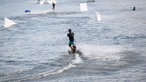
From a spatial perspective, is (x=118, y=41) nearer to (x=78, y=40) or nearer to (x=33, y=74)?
(x=78, y=40)

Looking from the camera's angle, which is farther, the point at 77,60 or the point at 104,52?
the point at 104,52

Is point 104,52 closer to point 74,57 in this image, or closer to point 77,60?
point 74,57

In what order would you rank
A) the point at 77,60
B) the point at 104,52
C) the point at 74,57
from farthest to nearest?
the point at 104,52, the point at 74,57, the point at 77,60

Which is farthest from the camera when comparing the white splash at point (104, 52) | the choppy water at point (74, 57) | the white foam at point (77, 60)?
the white splash at point (104, 52)

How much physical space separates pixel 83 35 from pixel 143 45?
40.5ft

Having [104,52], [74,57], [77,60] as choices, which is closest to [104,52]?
[104,52]

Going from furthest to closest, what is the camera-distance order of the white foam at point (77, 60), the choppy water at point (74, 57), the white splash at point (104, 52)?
the white splash at point (104, 52) < the white foam at point (77, 60) < the choppy water at point (74, 57)

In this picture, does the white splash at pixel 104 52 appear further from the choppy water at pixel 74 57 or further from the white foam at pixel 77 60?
the white foam at pixel 77 60

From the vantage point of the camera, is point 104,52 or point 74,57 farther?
point 104,52

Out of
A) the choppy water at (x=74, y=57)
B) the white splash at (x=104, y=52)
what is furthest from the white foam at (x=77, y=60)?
the white splash at (x=104, y=52)

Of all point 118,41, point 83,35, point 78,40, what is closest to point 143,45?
point 118,41

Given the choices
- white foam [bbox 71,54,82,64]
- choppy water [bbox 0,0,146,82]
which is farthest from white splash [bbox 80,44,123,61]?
white foam [bbox 71,54,82,64]

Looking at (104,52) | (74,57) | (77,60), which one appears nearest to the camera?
(77,60)

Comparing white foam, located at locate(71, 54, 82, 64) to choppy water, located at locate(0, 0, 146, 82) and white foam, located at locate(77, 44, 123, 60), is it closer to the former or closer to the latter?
choppy water, located at locate(0, 0, 146, 82)
